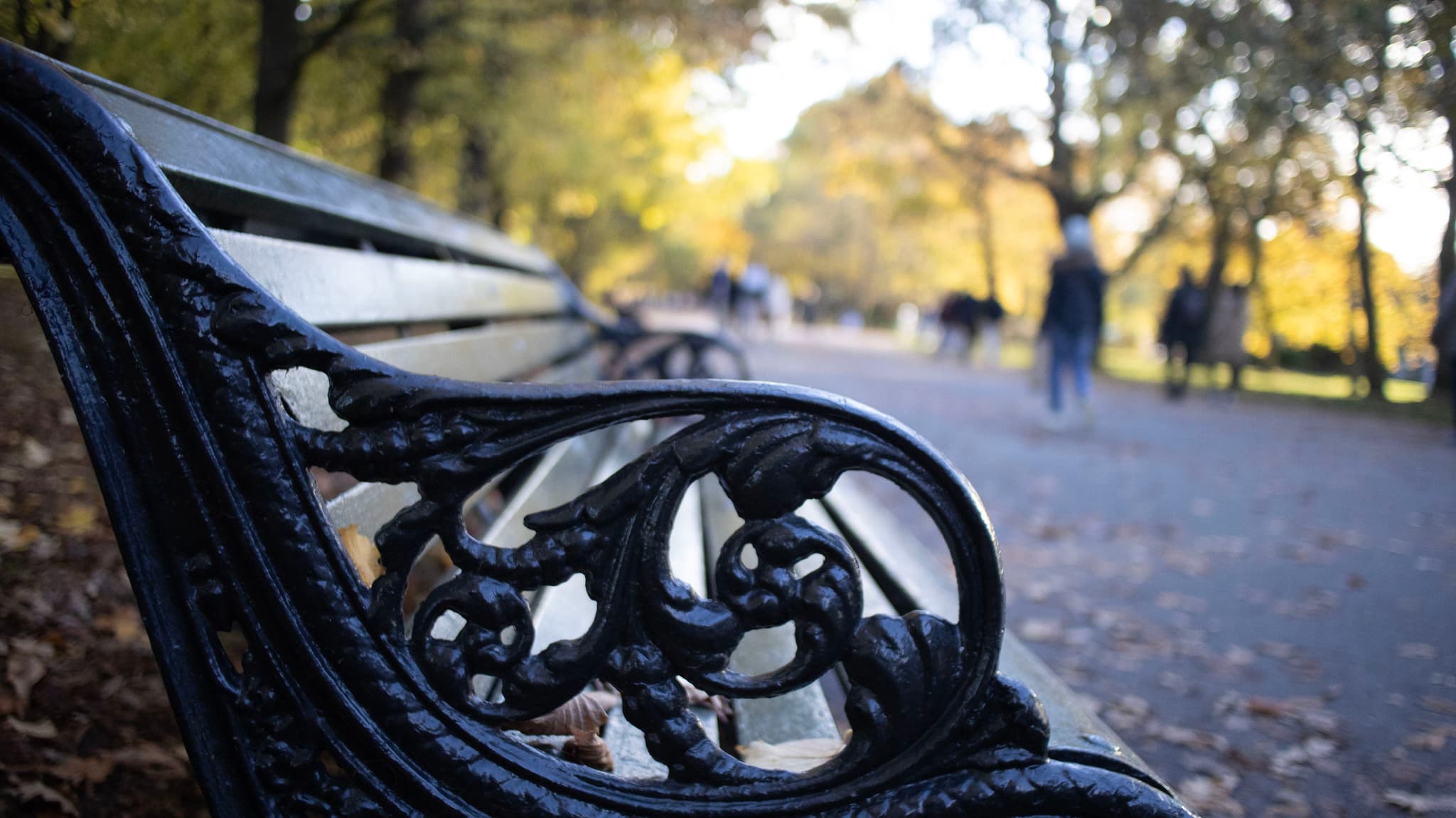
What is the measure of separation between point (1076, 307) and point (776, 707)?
8.66m

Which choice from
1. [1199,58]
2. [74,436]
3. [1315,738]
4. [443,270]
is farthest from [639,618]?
[1199,58]

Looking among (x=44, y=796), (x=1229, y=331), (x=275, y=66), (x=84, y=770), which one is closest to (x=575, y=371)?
(x=275, y=66)

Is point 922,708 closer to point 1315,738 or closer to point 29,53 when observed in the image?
point 29,53

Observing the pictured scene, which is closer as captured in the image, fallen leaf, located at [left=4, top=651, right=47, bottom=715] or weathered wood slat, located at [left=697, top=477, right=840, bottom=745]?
weathered wood slat, located at [left=697, top=477, right=840, bottom=745]

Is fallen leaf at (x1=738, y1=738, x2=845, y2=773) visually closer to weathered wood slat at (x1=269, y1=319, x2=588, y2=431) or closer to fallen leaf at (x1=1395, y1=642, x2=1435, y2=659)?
weathered wood slat at (x1=269, y1=319, x2=588, y2=431)

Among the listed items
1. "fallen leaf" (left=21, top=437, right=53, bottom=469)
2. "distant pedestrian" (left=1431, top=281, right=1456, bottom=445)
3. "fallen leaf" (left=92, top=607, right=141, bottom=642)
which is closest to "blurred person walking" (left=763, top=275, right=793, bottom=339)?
"distant pedestrian" (left=1431, top=281, right=1456, bottom=445)

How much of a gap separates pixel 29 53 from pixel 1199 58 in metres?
17.9

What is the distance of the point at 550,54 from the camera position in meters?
7.61

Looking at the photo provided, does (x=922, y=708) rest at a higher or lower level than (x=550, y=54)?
lower

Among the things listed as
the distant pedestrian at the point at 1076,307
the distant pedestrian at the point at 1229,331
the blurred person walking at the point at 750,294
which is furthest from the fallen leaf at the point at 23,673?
the blurred person walking at the point at 750,294

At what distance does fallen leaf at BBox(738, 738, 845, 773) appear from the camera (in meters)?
1.19

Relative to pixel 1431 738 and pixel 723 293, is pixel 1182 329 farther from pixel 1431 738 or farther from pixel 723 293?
pixel 1431 738

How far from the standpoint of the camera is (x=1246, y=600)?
4.19m

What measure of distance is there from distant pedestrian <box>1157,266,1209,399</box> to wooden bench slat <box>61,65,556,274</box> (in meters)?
14.0
